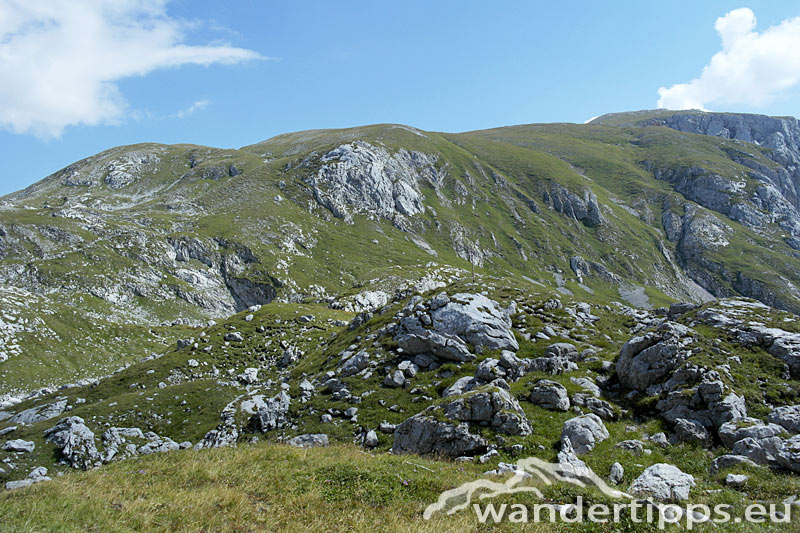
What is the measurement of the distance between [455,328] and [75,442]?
2819 cm

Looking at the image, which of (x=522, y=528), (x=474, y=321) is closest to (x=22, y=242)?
(x=474, y=321)

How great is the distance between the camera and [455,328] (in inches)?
1203

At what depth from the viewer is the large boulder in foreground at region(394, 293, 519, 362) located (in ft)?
95.8

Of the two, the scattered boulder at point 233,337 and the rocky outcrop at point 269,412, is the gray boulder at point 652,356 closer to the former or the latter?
the rocky outcrop at point 269,412

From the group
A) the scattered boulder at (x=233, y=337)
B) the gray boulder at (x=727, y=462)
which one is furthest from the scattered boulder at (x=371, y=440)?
the scattered boulder at (x=233, y=337)

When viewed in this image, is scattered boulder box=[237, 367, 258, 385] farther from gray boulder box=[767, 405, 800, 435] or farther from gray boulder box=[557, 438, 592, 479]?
gray boulder box=[767, 405, 800, 435]

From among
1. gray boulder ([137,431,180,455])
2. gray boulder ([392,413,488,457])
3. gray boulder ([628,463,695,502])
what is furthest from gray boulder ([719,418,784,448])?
gray boulder ([137,431,180,455])

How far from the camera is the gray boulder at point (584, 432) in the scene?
1714 centimetres

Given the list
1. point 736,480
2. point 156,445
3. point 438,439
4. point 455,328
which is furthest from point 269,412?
point 736,480

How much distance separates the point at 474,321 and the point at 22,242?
132 m

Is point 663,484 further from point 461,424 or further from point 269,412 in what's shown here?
point 269,412

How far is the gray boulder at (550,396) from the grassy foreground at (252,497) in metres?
8.47

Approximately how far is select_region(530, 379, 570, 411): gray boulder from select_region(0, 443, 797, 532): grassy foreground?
27.8 ft

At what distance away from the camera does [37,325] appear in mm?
63438
